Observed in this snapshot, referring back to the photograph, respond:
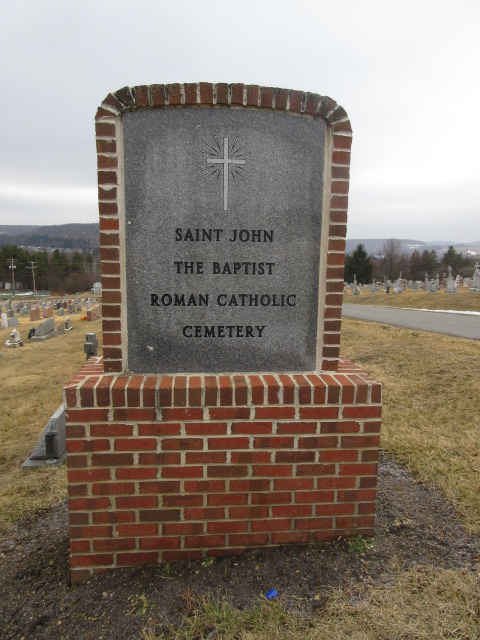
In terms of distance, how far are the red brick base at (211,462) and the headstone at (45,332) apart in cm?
1531

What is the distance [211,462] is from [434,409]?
378 centimetres

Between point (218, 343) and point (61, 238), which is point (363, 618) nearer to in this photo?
point (218, 343)

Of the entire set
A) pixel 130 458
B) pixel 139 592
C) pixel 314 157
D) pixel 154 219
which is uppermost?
pixel 314 157

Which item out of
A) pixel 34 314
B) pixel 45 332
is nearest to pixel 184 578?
pixel 45 332

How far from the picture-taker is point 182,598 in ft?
6.97

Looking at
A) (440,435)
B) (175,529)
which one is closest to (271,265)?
(175,529)

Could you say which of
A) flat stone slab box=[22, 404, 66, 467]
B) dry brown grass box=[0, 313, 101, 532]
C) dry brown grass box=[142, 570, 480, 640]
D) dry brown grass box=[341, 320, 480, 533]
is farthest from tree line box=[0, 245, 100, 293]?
dry brown grass box=[142, 570, 480, 640]

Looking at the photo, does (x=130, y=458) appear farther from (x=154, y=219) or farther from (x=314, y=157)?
(x=314, y=157)

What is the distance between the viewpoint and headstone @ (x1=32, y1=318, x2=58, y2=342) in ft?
52.8

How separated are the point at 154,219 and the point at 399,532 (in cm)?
255

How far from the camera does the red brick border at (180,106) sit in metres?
2.31

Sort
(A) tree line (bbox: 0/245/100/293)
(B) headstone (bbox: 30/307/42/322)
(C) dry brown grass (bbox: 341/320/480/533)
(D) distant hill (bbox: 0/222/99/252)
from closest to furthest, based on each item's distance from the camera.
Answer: (C) dry brown grass (bbox: 341/320/480/533), (B) headstone (bbox: 30/307/42/322), (A) tree line (bbox: 0/245/100/293), (D) distant hill (bbox: 0/222/99/252)

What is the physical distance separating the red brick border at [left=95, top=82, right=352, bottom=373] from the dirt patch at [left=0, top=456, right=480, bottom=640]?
4.09 feet

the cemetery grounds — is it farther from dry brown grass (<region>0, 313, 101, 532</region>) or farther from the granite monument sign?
the granite monument sign
